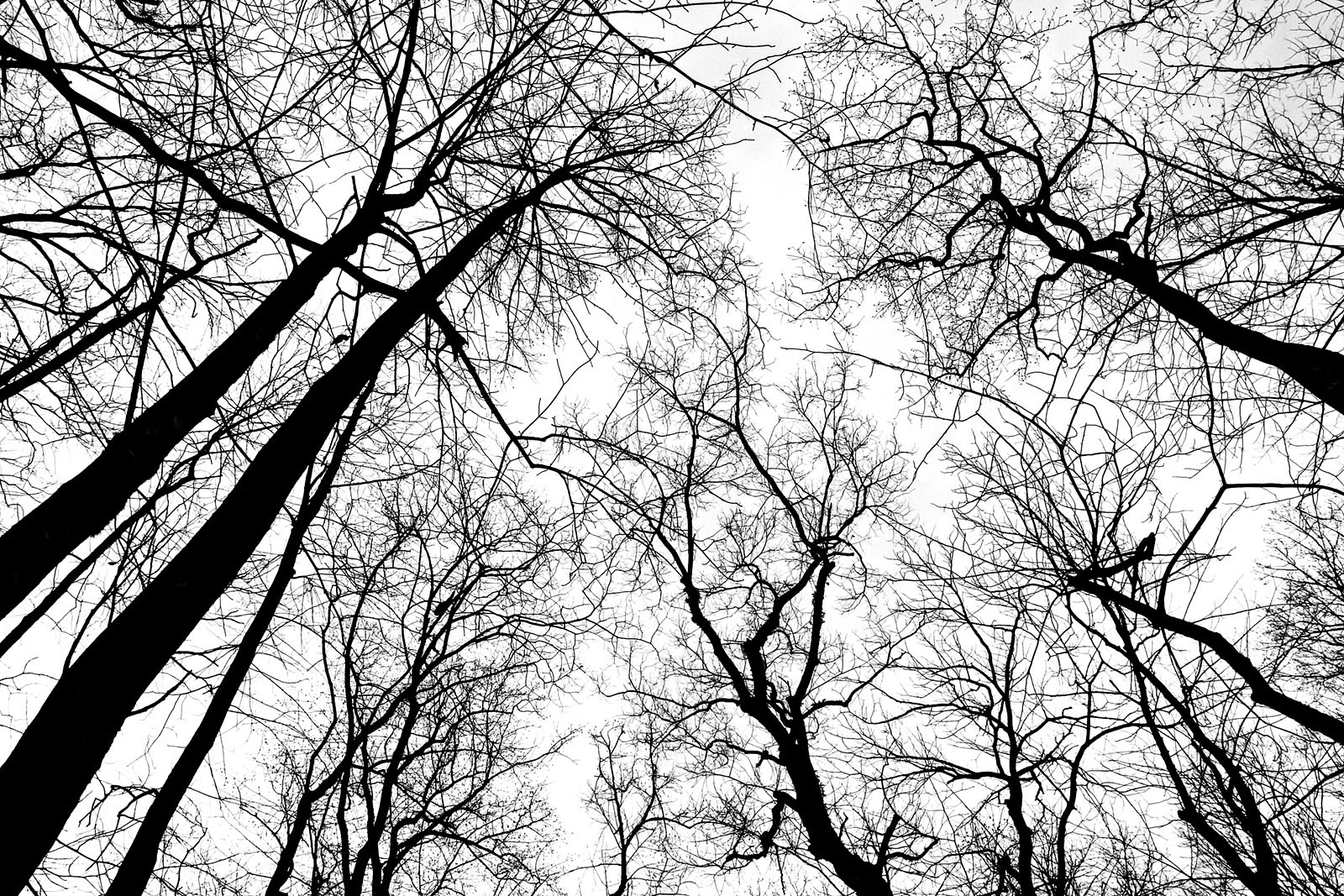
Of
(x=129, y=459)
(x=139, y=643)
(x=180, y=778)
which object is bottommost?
(x=180, y=778)

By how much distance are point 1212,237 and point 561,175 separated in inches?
144

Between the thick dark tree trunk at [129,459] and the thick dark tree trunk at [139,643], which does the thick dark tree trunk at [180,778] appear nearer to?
the thick dark tree trunk at [139,643]

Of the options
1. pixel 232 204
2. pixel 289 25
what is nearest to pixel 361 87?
pixel 289 25

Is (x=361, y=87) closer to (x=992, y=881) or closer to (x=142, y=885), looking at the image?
(x=142, y=885)

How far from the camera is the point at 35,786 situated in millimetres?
1846

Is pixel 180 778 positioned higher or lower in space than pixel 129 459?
lower

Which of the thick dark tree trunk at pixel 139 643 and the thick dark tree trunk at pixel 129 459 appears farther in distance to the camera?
the thick dark tree trunk at pixel 129 459

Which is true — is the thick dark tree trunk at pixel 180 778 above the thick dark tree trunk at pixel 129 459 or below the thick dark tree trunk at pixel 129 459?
below

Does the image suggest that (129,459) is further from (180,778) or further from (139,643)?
(180,778)

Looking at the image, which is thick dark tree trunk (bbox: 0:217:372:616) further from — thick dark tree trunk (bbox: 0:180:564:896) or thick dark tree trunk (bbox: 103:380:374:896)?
thick dark tree trunk (bbox: 103:380:374:896)

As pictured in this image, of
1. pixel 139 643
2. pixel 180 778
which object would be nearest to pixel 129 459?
pixel 139 643

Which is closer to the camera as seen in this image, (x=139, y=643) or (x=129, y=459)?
(x=139, y=643)

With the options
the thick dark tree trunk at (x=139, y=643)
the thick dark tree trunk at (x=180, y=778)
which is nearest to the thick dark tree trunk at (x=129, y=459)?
the thick dark tree trunk at (x=139, y=643)

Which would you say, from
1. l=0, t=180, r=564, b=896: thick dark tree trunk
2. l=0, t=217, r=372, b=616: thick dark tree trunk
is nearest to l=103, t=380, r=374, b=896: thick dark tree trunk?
l=0, t=180, r=564, b=896: thick dark tree trunk
